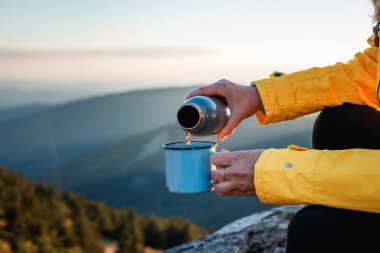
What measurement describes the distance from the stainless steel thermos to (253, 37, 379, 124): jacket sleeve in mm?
350

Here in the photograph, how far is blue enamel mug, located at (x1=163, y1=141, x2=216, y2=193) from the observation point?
190cm

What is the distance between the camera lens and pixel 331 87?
2.41 m

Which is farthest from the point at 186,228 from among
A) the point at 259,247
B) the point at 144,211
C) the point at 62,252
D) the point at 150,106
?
the point at 150,106

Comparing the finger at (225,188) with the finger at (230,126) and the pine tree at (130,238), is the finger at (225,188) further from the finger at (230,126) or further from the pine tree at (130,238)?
the pine tree at (130,238)

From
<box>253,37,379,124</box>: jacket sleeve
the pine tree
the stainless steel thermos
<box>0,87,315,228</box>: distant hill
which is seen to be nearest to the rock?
<box>253,37,379,124</box>: jacket sleeve

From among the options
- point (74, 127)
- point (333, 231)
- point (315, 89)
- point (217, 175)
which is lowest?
point (74, 127)

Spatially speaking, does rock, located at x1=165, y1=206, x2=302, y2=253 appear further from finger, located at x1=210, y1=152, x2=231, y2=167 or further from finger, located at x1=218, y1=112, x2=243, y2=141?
finger, located at x1=210, y1=152, x2=231, y2=167

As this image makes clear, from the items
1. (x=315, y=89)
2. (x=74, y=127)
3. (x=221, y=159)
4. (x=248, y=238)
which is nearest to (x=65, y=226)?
(x=248, y=238)

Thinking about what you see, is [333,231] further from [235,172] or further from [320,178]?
[235,172]

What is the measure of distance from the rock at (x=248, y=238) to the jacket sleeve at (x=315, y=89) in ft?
2.69

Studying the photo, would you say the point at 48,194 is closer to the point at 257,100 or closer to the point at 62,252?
the point at 62,252

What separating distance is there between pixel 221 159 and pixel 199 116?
0.23 metres

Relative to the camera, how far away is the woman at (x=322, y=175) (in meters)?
1.55

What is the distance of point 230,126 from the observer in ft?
7.30
